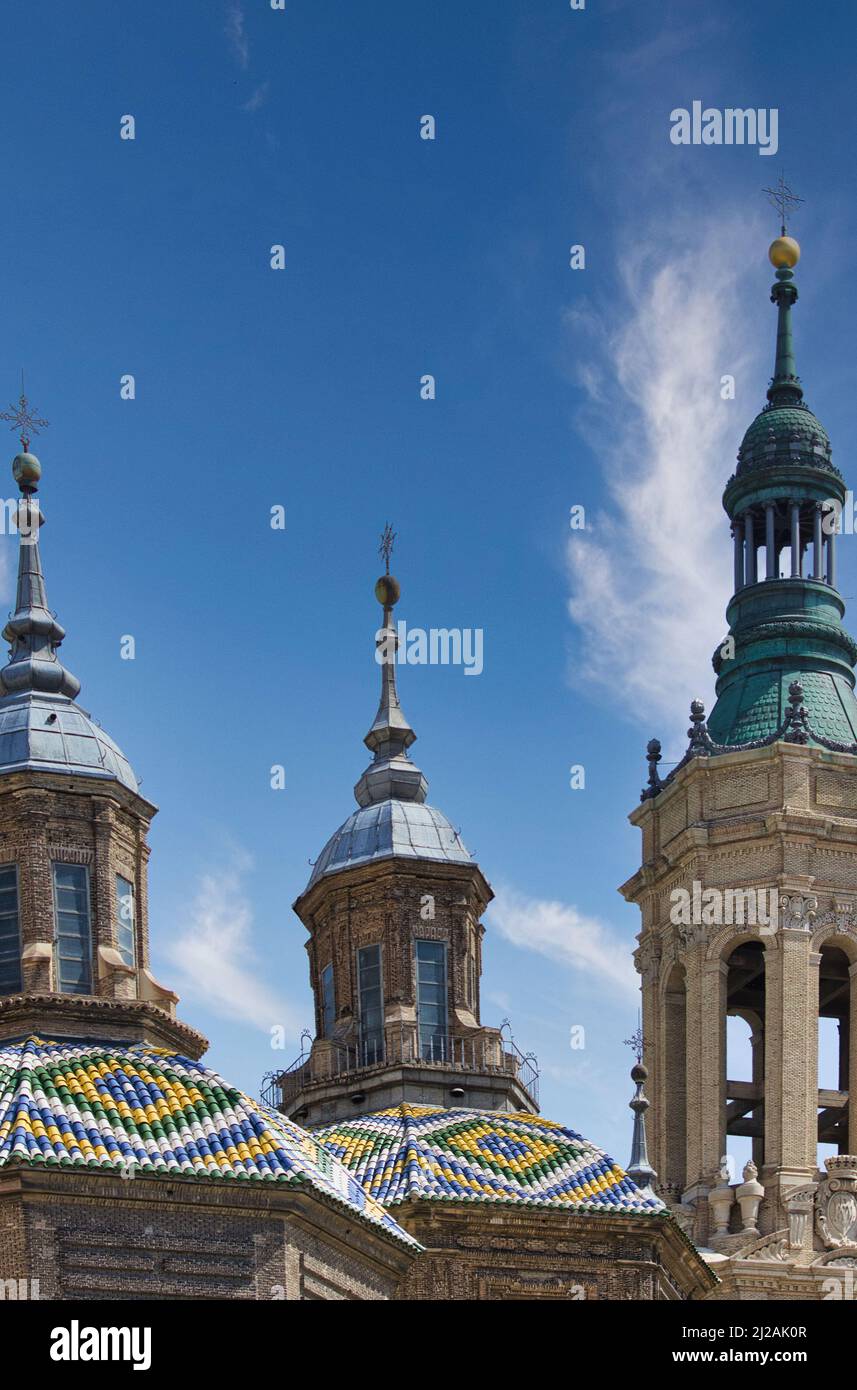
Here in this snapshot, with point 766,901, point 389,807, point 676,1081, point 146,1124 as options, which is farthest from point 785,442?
point 146,1124

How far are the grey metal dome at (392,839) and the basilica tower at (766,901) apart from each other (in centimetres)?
1462

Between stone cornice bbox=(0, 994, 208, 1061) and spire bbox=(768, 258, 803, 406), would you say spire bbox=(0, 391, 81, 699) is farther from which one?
spire bbox=(768, 258, 803, 406)

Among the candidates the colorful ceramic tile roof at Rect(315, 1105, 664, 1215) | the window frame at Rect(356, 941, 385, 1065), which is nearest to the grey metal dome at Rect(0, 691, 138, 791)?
the colorful ceramic tile roof at Rect(315, 1105, 664, 1215)

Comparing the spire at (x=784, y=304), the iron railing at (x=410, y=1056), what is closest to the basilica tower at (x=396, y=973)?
the iron railing at (x=410, y=1056)

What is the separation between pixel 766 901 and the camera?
59.9 metres

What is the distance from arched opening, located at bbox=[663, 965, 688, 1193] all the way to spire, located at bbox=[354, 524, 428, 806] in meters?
15.8

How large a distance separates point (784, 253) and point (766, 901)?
54.9 feet

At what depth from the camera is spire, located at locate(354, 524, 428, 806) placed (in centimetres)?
4766

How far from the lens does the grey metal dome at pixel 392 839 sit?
45875 mm

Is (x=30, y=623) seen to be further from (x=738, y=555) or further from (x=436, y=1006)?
(x=738, y=555)

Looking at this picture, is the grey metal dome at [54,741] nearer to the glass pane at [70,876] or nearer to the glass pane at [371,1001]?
the glass pane at [70,876]
